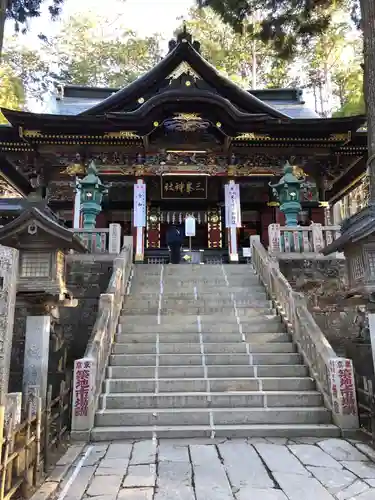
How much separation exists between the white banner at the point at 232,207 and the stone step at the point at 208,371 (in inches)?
287

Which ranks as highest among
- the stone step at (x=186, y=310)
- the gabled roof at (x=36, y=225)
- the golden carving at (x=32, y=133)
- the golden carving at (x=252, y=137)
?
the golden carving at (x=252, y=137)

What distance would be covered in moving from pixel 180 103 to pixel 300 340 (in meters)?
9.24

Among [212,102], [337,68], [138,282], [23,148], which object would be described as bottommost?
[138,282]

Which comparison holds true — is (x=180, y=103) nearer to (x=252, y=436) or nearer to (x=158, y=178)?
(x=158, y=178)

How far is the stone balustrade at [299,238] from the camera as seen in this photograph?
1002cm

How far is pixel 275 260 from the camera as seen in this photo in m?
9.57

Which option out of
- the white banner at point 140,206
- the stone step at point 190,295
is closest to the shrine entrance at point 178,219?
the white banner at point 140,206

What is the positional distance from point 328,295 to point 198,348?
13.3 ft

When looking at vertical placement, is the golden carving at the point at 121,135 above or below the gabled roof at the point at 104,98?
below

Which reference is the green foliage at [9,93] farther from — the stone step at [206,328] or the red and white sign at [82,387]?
the red and white sign at [82,387]

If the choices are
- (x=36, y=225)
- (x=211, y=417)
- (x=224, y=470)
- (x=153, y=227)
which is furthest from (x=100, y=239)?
(x=224, y=470)

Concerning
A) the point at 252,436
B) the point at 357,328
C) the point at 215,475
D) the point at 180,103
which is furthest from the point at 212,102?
the point at 215,475

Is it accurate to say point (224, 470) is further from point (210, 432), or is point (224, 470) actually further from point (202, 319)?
point (202, 319)

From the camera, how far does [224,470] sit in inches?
159
